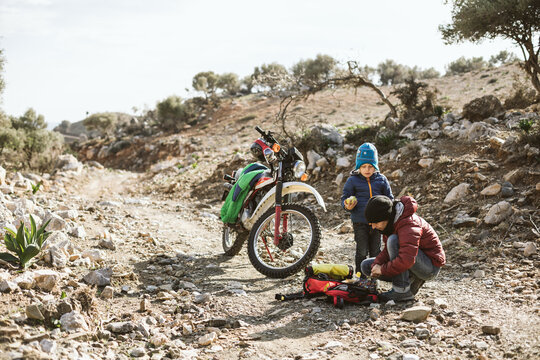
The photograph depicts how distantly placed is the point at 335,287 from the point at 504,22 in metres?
11.3

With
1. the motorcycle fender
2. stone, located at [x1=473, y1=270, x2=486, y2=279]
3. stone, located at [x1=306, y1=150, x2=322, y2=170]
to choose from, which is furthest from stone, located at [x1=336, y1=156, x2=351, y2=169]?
stone, located at [x1=473, y1=270, x2=486, y2=279]

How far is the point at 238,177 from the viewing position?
6262 mm

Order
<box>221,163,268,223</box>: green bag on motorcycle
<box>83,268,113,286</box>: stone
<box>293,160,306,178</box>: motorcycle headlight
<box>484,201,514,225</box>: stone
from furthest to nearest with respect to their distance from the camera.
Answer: <box>484,201,514,225</box>: stone, <box>221,163,268,223</box>: green bag on motorcycle, <box>293,160,306,178</box>: motorcycle headlight, <box>83,268,113,286</box>: stone

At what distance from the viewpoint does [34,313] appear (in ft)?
10.4

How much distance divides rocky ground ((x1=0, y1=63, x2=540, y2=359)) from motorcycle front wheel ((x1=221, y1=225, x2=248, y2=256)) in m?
0.18

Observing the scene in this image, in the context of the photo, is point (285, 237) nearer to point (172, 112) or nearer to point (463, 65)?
point (172, 112)

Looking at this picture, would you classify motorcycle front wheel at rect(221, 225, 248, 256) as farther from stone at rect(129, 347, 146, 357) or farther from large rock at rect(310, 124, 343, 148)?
large rock at rect(310, 124, 343, 148)

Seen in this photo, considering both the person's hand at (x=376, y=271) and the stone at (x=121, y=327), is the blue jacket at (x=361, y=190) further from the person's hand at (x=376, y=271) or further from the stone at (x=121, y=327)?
the stone at (x=121, y=327)

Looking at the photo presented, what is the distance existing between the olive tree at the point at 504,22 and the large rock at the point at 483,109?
1879mm

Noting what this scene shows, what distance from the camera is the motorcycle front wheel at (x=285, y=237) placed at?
4.77 metres

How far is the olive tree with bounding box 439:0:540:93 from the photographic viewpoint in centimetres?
1161

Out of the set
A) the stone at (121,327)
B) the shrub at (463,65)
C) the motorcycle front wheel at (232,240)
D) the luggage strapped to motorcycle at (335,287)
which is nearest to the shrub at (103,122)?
the shrub at (463,65)

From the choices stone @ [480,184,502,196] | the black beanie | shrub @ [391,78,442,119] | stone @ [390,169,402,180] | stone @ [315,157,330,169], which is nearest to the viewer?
the black beanie

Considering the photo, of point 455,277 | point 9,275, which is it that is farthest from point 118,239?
point 455,277
